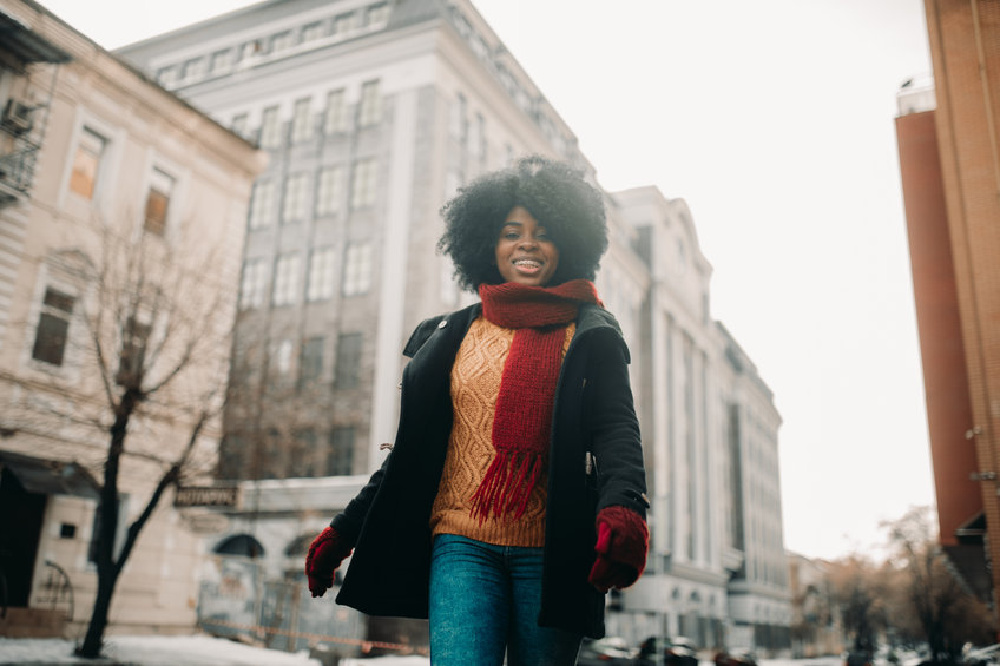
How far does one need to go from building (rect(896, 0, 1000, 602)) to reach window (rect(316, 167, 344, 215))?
1667cm

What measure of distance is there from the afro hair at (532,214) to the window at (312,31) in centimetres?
2979

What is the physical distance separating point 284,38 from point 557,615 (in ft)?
106

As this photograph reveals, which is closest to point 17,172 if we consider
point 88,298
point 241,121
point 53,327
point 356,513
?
point 53,327

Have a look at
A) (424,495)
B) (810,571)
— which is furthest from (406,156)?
(810,571)

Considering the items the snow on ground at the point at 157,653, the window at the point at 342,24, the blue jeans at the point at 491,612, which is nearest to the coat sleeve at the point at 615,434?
the blue jeans at the point at 491,612

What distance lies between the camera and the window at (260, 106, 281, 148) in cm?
2992

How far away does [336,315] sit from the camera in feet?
88.0

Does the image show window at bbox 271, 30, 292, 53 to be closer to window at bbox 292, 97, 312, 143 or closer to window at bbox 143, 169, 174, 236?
window at bbox 292, 97, 312, 143

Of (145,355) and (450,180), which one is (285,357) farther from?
(145,355)

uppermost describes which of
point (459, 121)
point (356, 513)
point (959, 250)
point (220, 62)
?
point (220, 62)

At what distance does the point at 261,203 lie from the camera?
1160 inches

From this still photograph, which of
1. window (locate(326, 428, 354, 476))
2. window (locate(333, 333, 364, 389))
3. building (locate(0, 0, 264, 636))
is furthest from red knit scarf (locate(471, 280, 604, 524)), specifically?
window (locate(333, 333, 364, 389))

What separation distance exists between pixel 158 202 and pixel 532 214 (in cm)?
1027

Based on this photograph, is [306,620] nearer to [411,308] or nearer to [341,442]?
[341,442]
